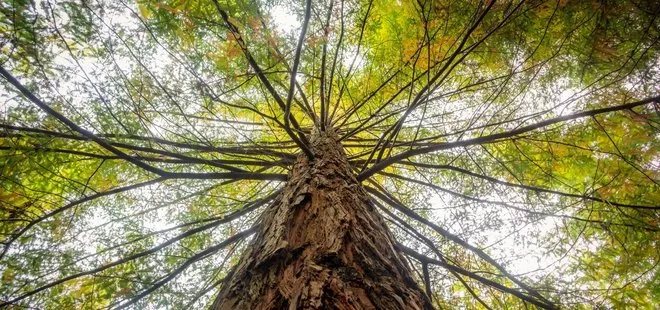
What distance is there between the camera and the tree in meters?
1.64

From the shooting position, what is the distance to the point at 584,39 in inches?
111

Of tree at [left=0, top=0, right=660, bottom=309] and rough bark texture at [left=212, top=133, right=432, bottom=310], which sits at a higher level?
tree at [left=0, top=0, right=660, bottom=309]

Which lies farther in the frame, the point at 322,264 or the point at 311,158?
the point at 311,158

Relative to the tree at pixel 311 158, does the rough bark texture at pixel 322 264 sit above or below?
below

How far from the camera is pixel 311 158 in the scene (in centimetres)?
259

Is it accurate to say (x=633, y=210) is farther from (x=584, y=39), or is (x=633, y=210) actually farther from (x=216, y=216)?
(x=216, y=216)

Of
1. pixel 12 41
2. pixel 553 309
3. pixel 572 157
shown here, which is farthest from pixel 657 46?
pixel 12 41

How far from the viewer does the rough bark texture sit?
1048 mm

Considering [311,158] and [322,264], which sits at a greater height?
[311,158]

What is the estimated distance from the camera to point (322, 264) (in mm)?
1180

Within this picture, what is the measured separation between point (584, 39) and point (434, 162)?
6.63ft

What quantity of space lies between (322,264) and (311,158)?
146 centimetres

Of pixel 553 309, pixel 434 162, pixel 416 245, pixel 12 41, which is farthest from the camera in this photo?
pixel 434 162

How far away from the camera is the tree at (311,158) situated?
5.39ft
